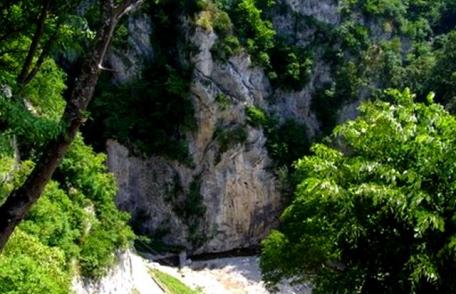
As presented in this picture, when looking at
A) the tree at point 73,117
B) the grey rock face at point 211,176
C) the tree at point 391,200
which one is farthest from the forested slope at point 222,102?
the tree at point 73,117

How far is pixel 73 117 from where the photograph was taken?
213 inches

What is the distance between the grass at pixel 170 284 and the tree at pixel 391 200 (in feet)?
45.5

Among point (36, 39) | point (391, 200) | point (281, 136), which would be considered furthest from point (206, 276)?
point (36, 39)

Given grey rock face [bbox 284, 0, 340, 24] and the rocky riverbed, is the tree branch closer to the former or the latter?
the rocky riverbed

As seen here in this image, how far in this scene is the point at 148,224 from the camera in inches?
1235

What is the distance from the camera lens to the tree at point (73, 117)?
210 inches

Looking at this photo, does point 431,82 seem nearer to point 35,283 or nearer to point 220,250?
point 220,250

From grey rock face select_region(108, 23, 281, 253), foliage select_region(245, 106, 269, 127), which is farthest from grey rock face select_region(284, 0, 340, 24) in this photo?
foliage select_region(245, 106, 269, 127)

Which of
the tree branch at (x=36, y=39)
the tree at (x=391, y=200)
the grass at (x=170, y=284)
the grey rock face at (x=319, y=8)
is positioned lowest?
the grass at (x=170, y=284)

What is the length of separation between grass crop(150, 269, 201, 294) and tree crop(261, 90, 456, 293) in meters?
13.9

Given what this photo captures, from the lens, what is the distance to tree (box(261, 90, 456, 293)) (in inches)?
333

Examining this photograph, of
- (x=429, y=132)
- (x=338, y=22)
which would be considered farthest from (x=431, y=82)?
(x=429, y=132)

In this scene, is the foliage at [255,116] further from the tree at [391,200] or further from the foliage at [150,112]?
the tree at [391,200]

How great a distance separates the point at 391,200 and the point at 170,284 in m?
17.2
